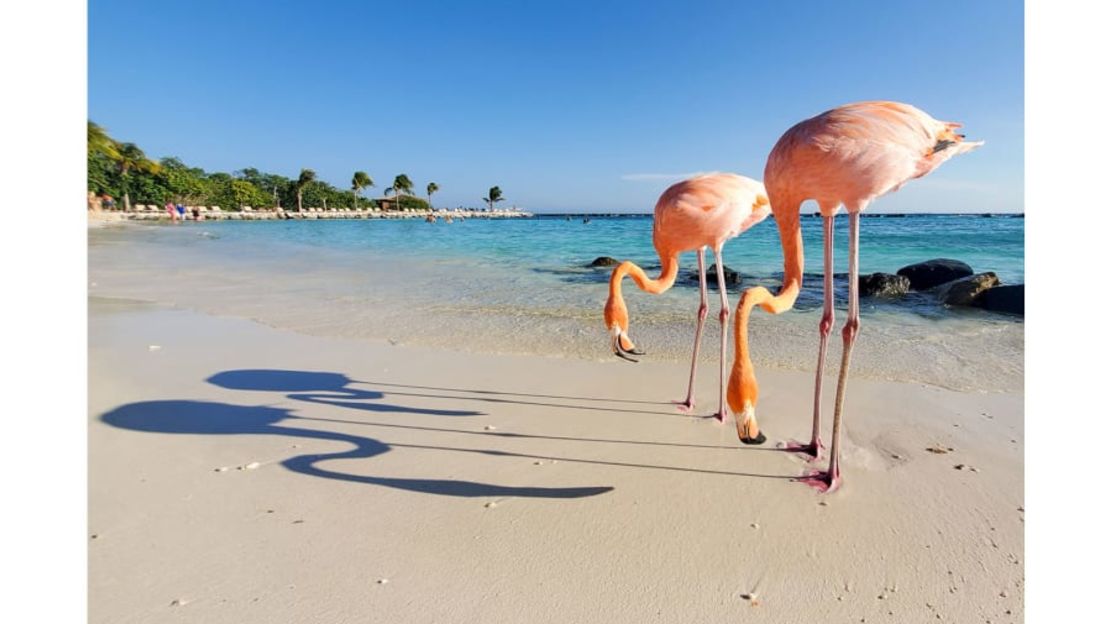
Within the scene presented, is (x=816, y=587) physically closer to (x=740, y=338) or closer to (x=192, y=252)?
(x=740, y=338)

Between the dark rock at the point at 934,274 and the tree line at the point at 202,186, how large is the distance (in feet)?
132

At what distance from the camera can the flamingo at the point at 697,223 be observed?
151 inches

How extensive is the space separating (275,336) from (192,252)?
15277mm

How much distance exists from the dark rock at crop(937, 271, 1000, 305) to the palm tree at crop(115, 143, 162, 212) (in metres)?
64.9

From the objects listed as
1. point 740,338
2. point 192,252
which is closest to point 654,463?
point 740,338

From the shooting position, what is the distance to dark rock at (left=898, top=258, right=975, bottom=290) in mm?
10992

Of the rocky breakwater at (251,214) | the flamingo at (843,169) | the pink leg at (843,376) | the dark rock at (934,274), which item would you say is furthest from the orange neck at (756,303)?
the rocky breakwater at (251,214)

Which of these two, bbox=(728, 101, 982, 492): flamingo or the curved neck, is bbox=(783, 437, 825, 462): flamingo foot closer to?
bbox=(728, 101, 982, 492): flamingo

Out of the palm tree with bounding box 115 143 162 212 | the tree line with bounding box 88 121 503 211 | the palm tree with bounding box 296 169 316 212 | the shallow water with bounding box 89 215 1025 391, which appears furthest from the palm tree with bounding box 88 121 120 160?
the palm tree with bounding box 296 169 316 212

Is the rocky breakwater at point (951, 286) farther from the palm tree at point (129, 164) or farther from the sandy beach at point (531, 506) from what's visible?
the palm tree at point (129, 164)

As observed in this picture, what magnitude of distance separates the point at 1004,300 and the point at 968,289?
671 millimetres

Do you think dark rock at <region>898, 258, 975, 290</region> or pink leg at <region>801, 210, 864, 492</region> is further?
dark rock at <region>898, 258, 975, 290</region>

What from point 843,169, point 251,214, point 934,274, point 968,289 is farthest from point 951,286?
point 251,214

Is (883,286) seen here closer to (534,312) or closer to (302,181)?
(534,312)
